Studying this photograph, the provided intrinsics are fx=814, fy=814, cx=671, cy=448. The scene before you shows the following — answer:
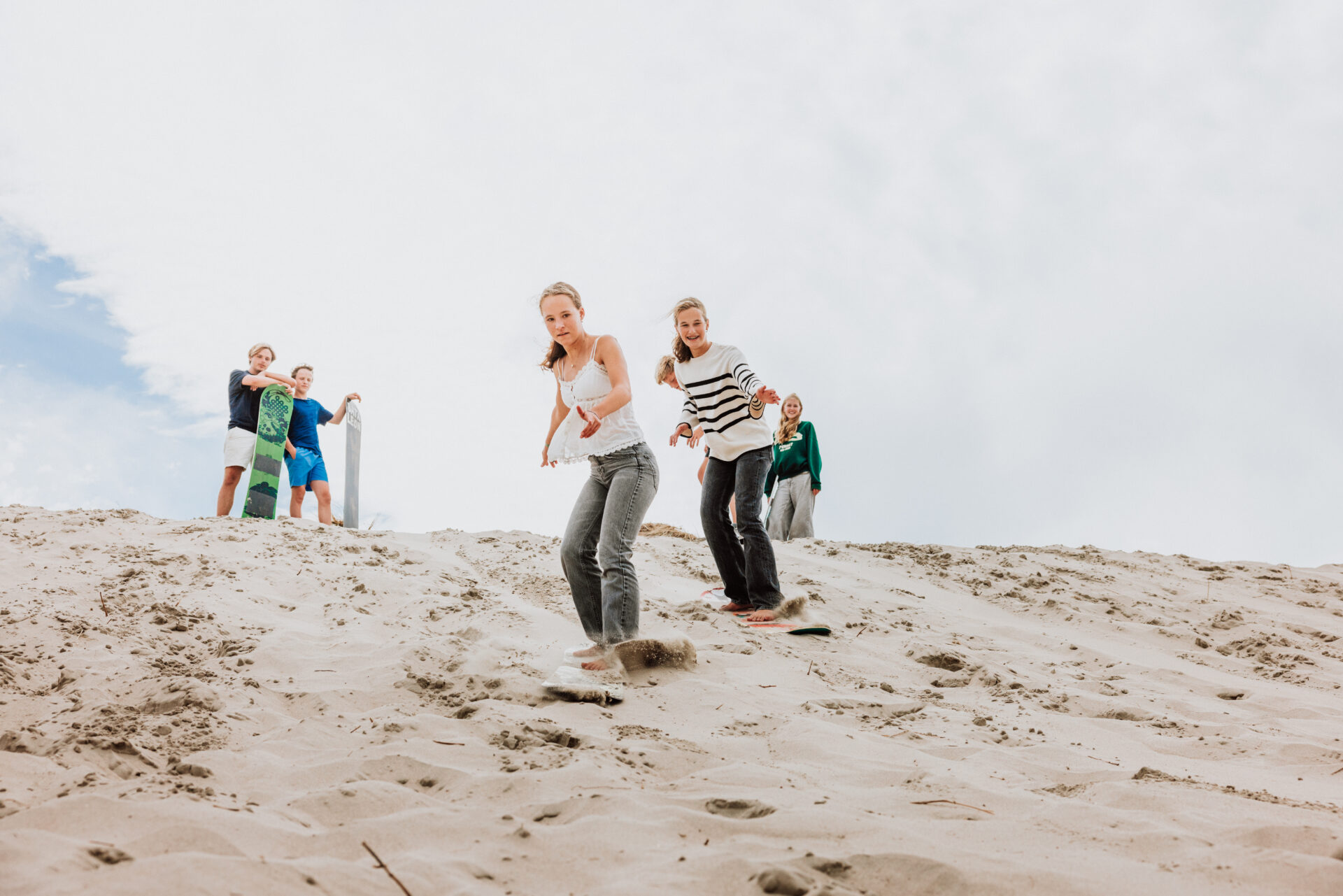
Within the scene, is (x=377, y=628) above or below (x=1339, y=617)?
above

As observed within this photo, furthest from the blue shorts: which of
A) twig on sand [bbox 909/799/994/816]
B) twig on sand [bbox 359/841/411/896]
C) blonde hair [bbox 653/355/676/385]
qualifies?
twig on sand [bbox 909/799/994/816]

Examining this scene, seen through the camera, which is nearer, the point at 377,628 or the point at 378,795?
the point at 378,795

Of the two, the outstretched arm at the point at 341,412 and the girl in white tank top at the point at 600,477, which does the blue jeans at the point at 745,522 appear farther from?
the outstretched arm at the point at 341,412

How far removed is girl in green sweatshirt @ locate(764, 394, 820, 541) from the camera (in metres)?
8.61

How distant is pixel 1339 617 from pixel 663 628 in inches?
218

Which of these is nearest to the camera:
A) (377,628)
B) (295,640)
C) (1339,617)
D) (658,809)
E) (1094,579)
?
(658,809)

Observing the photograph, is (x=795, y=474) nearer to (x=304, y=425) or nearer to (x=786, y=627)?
(x=786, y=627)

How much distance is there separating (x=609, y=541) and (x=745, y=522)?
136 centimetres

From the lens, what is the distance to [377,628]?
4.45 metres

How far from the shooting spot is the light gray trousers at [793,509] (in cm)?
864

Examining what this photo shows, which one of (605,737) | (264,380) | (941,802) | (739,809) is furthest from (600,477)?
(264,380)

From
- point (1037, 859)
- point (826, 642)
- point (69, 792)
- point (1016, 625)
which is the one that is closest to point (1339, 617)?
point (1016, 625)

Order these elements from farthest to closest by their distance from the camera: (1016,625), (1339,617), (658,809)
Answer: (1339,617) < (1016,625) < (658,809)

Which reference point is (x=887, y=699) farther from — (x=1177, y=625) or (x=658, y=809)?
(x=1177, y=625)
